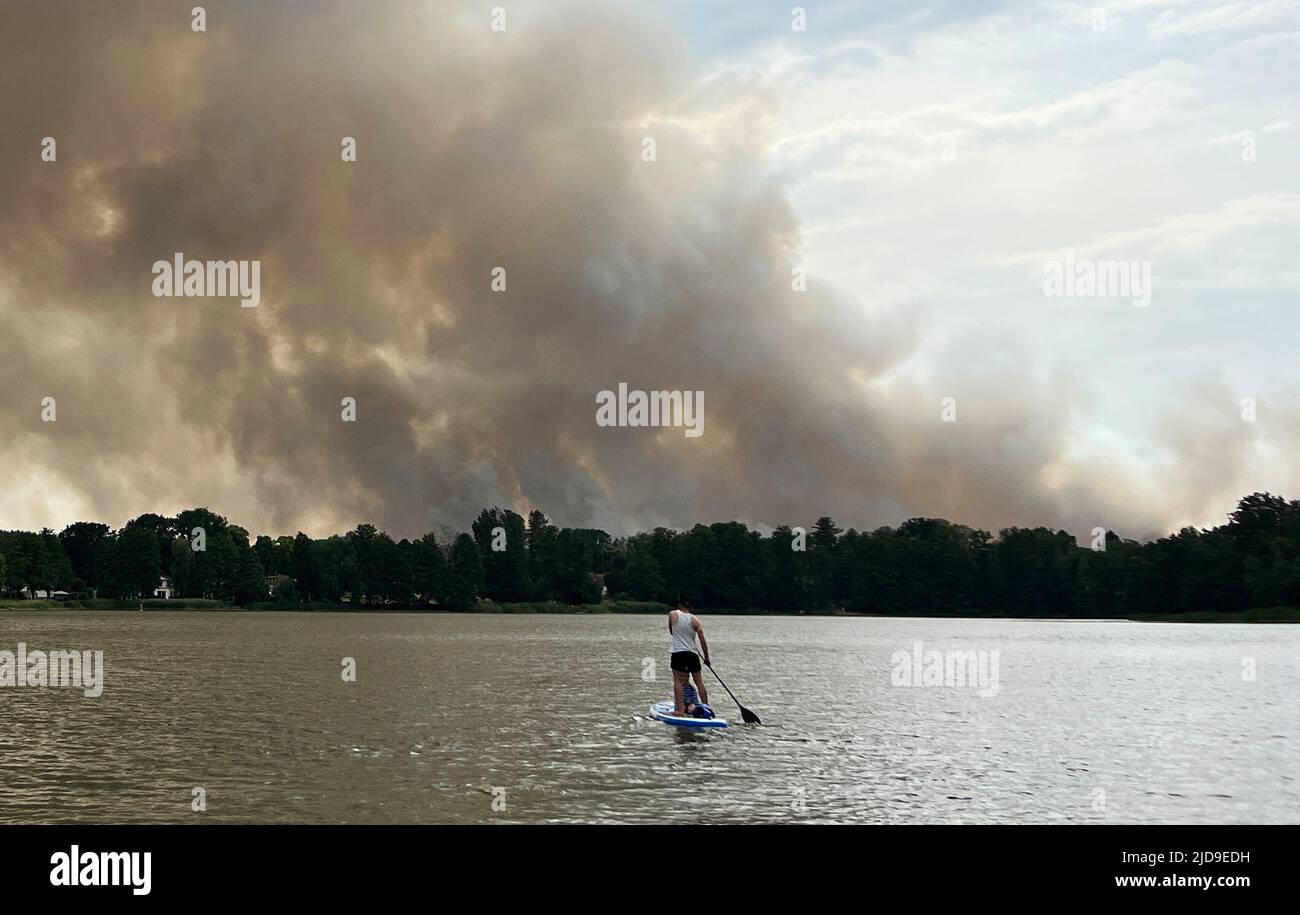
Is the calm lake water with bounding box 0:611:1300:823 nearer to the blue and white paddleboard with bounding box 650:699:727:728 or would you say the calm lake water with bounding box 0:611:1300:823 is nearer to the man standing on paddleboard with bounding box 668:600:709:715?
the blue and white paddleboard with bounding box 650:699:727:728

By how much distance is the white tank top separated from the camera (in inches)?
1396

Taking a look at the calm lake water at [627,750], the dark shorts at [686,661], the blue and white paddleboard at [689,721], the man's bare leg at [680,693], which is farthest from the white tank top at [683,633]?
the calm lake water at [627,750]

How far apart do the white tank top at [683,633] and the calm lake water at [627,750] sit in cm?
255

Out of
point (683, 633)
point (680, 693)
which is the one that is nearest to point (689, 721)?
point (680, 693)

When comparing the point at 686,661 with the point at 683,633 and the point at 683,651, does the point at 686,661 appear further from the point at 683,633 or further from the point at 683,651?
the point at 683,633

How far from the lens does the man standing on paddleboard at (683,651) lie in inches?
1399

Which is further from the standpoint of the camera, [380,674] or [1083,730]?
[380,674]

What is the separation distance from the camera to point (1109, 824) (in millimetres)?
21672

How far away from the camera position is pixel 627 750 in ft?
100

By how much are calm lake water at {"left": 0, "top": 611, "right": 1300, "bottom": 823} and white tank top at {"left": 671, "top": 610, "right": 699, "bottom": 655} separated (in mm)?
2546
